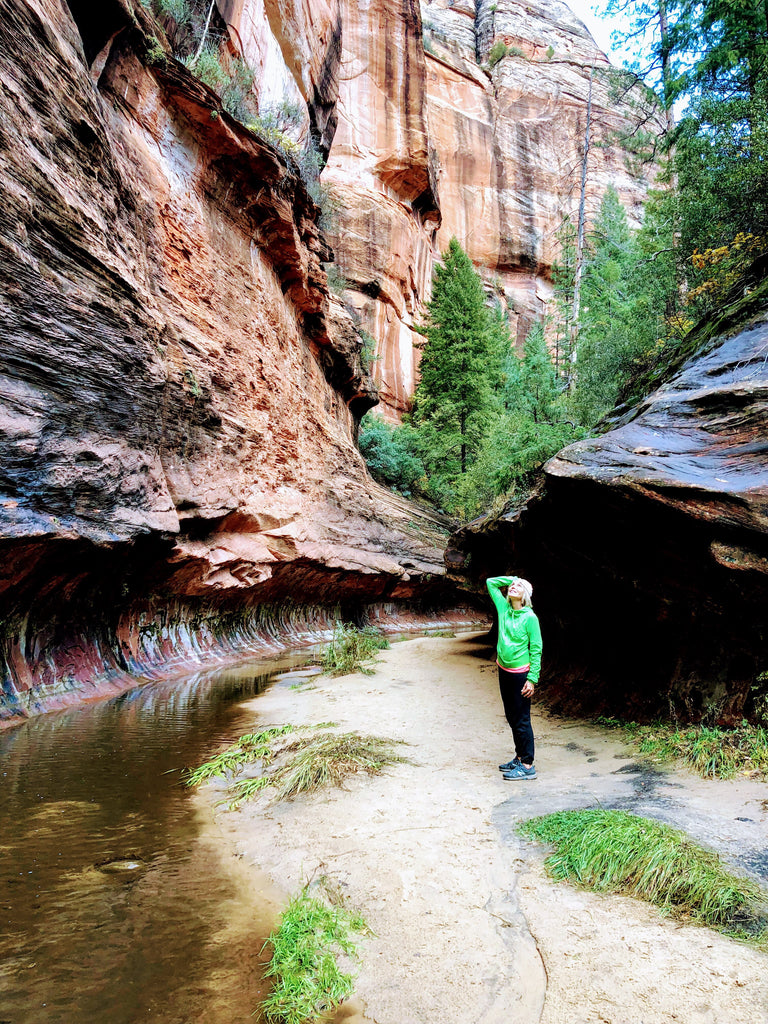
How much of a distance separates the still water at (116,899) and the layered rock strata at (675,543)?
434 cm

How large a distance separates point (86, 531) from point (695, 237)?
43.7ft

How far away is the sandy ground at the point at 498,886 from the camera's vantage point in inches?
83.1

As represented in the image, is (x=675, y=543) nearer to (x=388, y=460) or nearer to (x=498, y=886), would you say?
(x=498, y=886)

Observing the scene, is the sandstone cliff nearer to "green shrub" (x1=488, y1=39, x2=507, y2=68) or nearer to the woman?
"green shrub" (x1=488, y1=39, x2=507, y2=68)

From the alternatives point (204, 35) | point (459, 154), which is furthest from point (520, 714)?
point (459, 154)

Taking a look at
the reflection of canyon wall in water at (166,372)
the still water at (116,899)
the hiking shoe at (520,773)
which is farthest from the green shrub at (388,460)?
the hiking shoe at (520,773)

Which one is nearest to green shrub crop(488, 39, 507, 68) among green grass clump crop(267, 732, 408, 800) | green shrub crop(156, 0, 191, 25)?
green shrub crop(156, 0, 191, 25)

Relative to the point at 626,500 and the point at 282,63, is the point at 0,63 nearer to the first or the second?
the point at 626,500

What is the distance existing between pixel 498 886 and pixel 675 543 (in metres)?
3.63

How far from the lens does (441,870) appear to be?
10.3 feet

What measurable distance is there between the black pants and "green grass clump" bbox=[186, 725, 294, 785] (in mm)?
2427

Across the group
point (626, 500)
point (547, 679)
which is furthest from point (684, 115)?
point (547, 679)

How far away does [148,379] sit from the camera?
31.2 feet

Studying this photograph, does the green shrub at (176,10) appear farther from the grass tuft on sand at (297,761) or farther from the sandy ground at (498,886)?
the sandy ground at (498,886)
